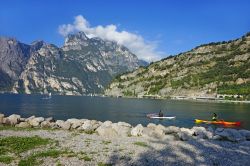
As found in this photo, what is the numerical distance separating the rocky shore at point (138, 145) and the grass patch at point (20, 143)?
4.16 ft

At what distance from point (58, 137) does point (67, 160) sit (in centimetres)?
1195

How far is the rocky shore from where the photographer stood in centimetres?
2792

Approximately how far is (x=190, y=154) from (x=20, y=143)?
17152 millimetres

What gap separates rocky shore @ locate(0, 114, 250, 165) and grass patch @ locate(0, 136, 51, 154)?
4.16 feet

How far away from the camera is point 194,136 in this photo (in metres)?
44.3

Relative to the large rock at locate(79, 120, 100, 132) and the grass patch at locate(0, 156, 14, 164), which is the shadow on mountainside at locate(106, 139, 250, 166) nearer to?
the grass patch at locate(0, 156, 14, 164)

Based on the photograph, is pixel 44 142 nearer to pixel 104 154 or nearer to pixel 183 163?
pixel 104 154

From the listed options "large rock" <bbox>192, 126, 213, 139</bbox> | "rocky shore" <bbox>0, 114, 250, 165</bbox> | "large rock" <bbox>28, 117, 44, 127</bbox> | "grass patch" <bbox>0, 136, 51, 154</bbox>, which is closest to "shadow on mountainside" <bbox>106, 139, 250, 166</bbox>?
"rocky shore" <bbox>0, 114, 250, 165</bbox>

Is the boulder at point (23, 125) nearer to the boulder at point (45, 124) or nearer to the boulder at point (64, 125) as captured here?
the boulder at point (45, 124)

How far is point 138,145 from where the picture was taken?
34.5 m

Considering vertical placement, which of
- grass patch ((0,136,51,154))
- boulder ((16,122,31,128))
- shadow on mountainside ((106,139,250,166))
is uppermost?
boulder ((16,122,31,128))

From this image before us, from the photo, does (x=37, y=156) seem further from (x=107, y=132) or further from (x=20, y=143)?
(x=107, y=132)

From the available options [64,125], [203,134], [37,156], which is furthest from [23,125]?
[203,134]

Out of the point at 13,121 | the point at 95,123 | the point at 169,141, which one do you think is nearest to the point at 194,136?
the point at 169,141
